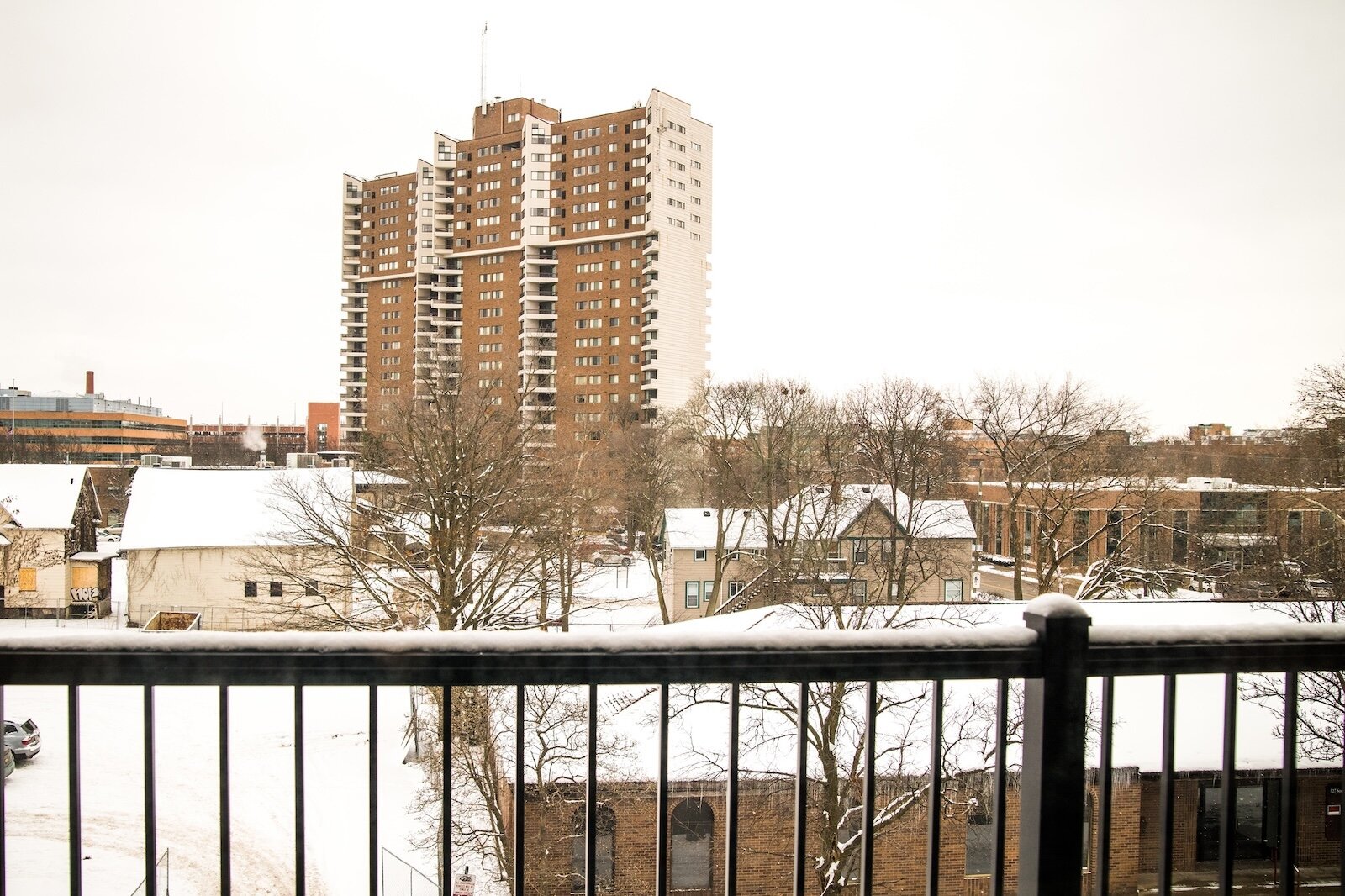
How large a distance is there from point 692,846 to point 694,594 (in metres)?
16.7

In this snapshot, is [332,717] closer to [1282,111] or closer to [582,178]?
[1282,111]

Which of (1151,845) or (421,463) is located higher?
(421,463)

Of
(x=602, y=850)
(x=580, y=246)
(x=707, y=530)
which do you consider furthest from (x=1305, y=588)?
(x=580, y=246)

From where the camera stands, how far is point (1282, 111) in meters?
14.8

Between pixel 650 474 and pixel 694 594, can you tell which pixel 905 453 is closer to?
pixel 694 594

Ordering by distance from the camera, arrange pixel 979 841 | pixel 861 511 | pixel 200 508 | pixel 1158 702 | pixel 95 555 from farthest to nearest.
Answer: pixel 95 555 → pixel 200 508 → pixel 861 511 → pixel 1158 702 → pixel 979 841

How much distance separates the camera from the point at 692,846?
969 cm

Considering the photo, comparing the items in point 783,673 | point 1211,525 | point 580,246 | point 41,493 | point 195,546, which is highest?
point 580,246

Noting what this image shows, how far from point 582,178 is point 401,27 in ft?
132

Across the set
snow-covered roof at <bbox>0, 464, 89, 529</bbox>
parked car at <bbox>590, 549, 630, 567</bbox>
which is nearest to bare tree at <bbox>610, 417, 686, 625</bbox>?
parked car at <bbox>590, 549, 630, 567</bbox>

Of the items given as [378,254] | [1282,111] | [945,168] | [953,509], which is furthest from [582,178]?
[1282,111]

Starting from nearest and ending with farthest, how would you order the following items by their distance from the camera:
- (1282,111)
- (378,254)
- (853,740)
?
(853,740) < (1282,111) < (378,254)

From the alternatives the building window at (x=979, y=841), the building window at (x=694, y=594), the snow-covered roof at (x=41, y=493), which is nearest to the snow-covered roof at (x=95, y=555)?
the snow-covered roof at (x=41, y=493)

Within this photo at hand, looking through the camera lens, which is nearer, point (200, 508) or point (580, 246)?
point (200, 508)
